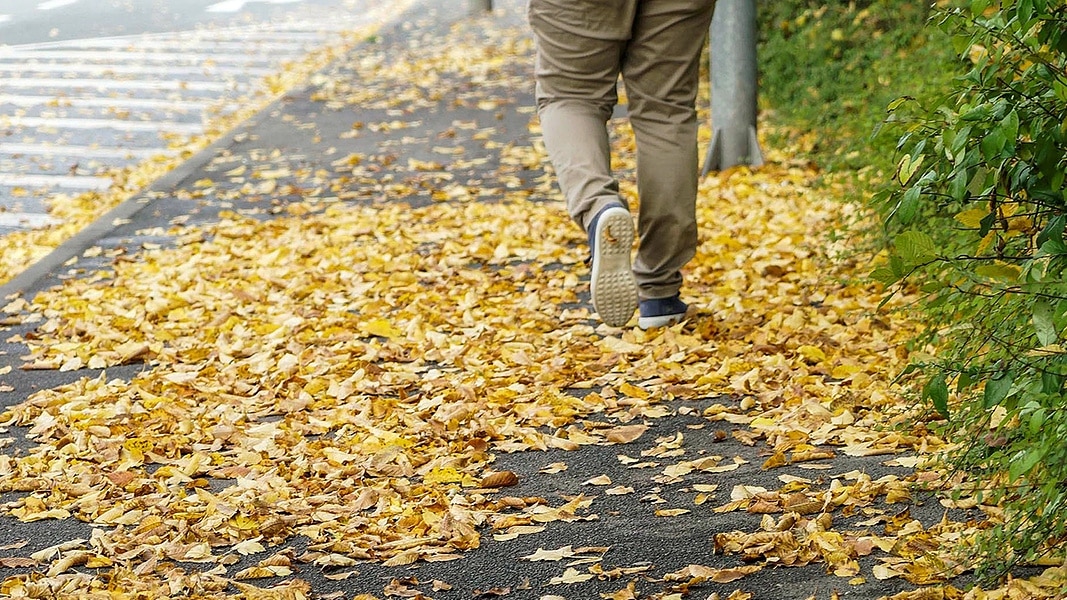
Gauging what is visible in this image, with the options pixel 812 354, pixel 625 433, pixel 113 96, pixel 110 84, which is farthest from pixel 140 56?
pixel 625 433

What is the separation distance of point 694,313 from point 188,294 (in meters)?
2.11

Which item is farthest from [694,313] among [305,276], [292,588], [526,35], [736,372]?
[526,35]

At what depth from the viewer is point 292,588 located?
2.95 meters

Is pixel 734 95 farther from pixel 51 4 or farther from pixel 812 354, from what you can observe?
pixel 51 4

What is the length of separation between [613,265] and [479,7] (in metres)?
13.7

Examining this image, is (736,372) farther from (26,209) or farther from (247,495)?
(26,209)

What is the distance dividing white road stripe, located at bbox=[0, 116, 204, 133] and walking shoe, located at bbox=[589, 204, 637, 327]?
6.58 metres

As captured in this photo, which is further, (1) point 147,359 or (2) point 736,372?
(1) point 147,359

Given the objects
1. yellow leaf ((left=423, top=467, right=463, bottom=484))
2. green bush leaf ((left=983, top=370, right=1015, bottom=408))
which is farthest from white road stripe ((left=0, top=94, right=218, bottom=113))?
green bush leaf ((left=983, top=370, right=1015, bottom=408))

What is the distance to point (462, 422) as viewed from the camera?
12.9ft

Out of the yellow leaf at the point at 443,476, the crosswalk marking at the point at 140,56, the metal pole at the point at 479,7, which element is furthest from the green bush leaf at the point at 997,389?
the metal pole at the point at 479,7

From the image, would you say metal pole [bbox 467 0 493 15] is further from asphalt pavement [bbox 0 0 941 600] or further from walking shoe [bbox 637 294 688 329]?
walking shoe [bbox 637 294 688 329]

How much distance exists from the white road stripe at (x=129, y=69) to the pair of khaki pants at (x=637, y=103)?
9.18 meters

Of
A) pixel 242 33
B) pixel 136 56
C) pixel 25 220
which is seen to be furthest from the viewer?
pixel 242 33
